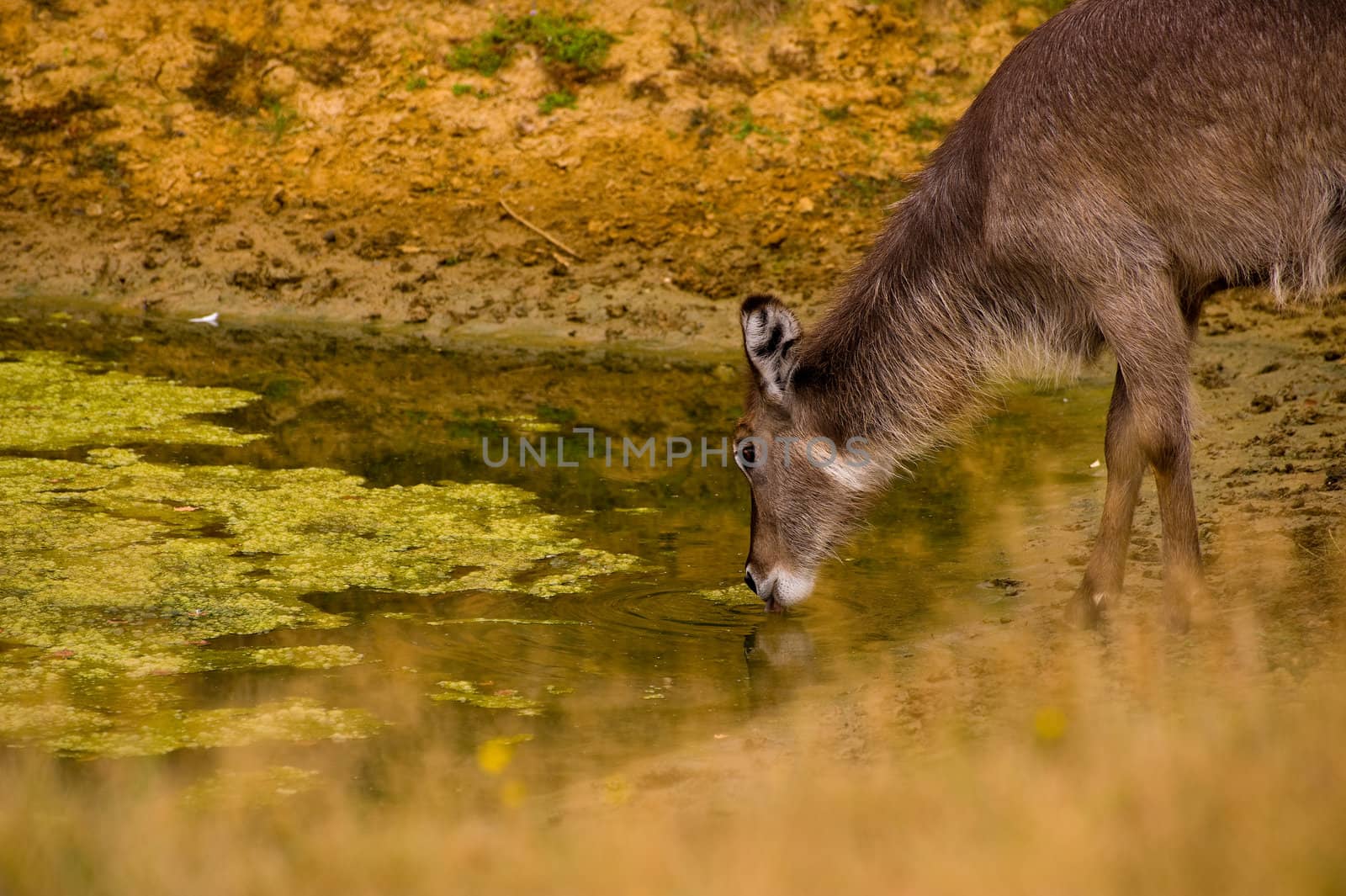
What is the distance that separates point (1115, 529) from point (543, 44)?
23.4ft

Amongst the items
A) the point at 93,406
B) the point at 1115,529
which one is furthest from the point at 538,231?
the point at 1115,529

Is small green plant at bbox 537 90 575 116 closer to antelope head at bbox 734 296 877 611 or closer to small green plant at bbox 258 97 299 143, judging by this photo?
small green plant at bbox 258 97 299 143

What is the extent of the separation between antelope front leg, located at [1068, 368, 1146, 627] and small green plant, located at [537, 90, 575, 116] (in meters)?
A: 6.31

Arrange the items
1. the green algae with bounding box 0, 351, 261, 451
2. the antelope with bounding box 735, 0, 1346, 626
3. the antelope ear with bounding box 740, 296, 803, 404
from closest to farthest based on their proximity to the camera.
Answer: the antelope with bounding box 735, 0, 1346, 626, the antelope ear with bounding box 740, 296, 803, 404, the green algae with bounding box 0, 351, 261, 451

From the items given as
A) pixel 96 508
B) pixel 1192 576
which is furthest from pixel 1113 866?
pixel 96 508

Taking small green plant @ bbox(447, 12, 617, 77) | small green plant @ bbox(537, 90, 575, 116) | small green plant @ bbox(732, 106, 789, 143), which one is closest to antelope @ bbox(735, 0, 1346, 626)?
small green plant @ bbox(732, 106, 789, 143)

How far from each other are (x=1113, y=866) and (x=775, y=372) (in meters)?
2.58

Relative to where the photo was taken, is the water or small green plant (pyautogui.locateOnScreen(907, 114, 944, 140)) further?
small green plant (pyautogui.locateOnScreen(907, 114, 944, 140))

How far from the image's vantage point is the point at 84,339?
341 inches

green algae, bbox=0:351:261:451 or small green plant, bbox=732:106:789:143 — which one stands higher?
small green plant, bbox=732:106:789:143

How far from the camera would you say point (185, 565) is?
17.5ft

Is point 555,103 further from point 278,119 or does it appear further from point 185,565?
point 185,565

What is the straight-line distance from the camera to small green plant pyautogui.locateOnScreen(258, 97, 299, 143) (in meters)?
10.4

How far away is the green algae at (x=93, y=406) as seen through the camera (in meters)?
6.85
